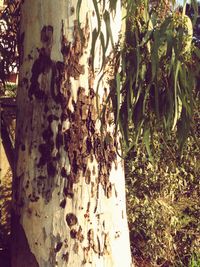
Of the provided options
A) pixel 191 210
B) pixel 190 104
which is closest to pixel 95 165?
pixel 190 104

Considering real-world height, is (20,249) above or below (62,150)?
below

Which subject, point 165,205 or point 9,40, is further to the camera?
point 165,205

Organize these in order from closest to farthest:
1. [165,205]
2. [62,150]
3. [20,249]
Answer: [62,150] → [20,249] → [165,205]

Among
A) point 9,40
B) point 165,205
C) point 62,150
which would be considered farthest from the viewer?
point 165,205

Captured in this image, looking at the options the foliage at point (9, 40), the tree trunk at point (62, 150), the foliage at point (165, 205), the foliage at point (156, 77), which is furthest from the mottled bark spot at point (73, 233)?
the foliage at point (9, 40)

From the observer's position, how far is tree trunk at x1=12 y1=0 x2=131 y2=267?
272 centimetres

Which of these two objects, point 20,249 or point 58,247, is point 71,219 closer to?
point 58,247

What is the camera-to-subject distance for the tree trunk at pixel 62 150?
2723 mm

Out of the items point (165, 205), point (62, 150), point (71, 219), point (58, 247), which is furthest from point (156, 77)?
point (165, 205)

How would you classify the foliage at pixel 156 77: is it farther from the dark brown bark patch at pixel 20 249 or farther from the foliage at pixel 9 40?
the foliage at pixel 9 40

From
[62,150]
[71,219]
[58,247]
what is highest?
[62,150]

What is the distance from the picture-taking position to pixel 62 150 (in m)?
2.72

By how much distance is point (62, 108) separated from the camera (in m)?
2.73

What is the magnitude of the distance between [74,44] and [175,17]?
517 mm
